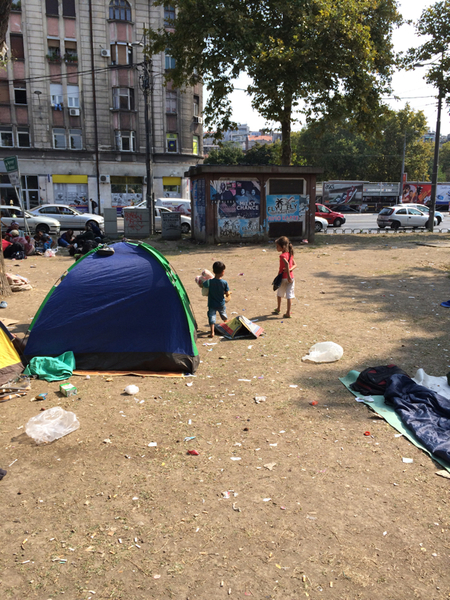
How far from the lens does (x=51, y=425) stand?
176 inches

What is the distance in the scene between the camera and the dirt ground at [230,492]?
280 cm

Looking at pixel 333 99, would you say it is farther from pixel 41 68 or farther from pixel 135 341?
pixel 41 68

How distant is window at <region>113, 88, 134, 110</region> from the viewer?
3659cm

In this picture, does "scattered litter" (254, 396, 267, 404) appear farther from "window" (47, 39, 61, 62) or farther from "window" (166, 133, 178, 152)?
"window" (47, 39, 61, 62)

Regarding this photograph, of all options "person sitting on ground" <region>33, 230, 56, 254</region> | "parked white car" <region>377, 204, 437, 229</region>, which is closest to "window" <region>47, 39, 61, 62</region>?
"person sitting on ground" <region>33, 230, 56, 254</region>

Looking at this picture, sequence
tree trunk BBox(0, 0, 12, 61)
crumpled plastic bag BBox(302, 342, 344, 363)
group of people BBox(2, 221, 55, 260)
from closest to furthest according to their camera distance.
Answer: crumpled plastic bag BBox(302, 342, 344, 363)
tree trunk BBox(0, 0, 12, 61)
group of people BBox(2, 221, 55, 260)

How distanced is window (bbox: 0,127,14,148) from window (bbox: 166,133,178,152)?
1135cm

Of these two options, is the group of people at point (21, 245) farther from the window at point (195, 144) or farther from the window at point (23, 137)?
the window at point (195, 144)

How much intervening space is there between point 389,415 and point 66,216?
72.0 ft

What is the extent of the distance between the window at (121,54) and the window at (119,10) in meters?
1.89

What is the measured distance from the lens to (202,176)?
58.1ft

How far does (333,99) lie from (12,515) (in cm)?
1965

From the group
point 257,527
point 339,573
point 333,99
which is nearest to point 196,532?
point 257,527

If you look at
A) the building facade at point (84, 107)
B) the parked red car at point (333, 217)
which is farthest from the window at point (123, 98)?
the parked red car at point (333, 217)
